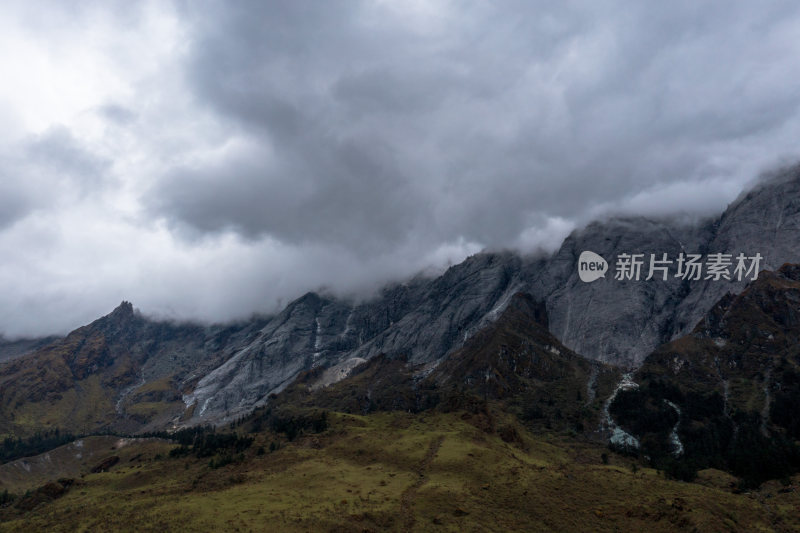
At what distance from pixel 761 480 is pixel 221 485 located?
4597 inches

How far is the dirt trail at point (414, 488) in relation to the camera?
229 feet

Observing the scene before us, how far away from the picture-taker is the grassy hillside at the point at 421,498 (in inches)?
2630

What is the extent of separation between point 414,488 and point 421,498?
7.00 meters

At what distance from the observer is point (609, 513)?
69.4m

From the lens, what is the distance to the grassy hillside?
66812mm

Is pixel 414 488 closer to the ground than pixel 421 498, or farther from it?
closer to the ground

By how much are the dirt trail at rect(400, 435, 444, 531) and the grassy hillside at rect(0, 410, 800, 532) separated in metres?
0.29

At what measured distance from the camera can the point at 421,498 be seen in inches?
3076

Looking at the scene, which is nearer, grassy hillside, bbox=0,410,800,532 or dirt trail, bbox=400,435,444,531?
grassy hillside, bbox=0,410,800,532

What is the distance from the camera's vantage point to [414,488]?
278 feet

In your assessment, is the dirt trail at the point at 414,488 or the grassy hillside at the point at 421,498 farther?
the dirt trail at the point at 414,488

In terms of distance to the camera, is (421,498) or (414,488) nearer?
(421,498)

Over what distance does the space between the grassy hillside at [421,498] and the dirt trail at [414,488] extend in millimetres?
286

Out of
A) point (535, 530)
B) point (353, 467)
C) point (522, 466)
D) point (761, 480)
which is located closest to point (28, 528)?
point (353, 467)
